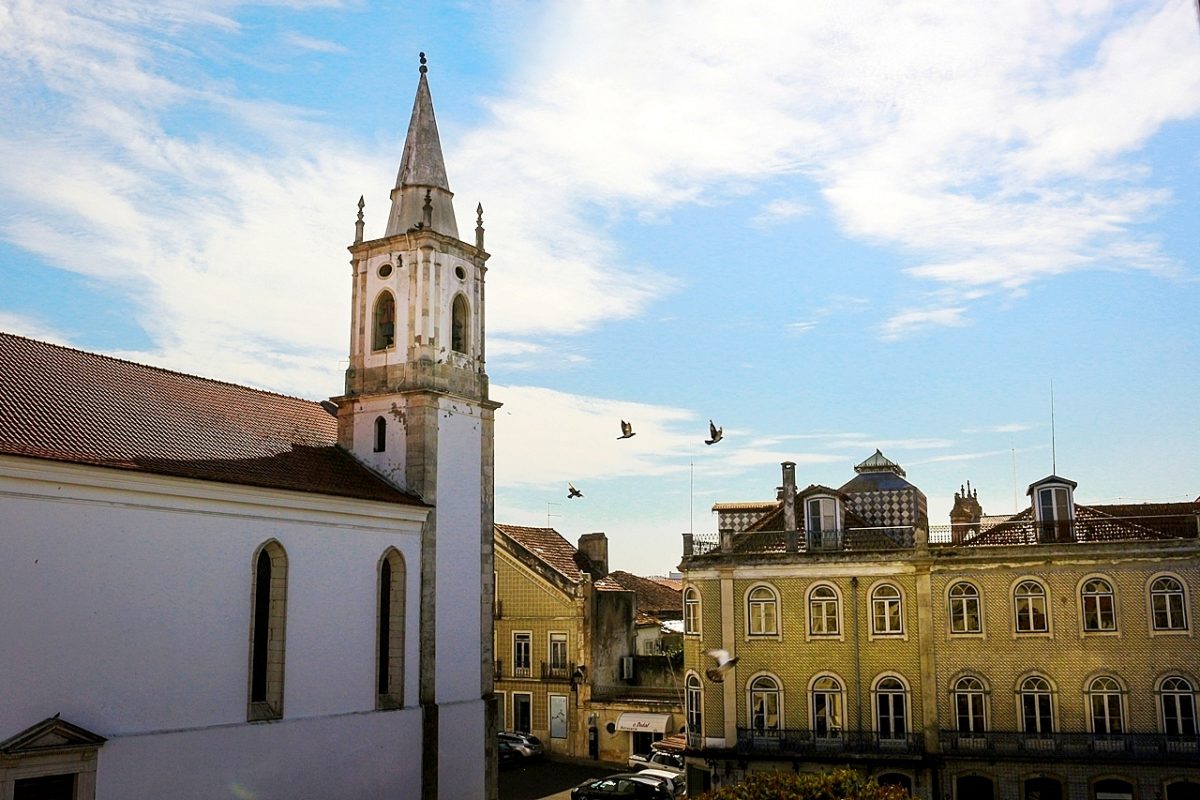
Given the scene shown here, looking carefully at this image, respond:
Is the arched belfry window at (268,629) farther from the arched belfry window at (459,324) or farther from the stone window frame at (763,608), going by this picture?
the stone window frame at (763,608)

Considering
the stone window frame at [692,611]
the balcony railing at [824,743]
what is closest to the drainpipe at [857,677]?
the balcony railing at [824,743]

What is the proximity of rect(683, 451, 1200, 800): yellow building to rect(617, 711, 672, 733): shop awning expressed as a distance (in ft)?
23.9

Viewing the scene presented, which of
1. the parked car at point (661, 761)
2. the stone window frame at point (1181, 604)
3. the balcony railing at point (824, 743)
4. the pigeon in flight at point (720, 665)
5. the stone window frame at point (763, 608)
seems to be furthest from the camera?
the parked car at point (661, 761)

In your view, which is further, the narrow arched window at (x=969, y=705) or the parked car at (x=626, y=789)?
the parked car at (x=626, y=789)

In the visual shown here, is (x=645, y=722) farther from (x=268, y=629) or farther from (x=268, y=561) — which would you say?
(x=268, y=561)

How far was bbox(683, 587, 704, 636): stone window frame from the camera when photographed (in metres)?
37.9

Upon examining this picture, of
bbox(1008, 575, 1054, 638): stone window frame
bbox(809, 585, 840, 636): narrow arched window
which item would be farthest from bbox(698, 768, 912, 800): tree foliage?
bbox(809, 585, 840, 636): narrow arched window

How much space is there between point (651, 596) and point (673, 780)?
18.9 metres

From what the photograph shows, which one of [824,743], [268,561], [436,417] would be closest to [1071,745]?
[824,743]

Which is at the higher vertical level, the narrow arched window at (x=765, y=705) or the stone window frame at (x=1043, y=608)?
the stone window frame at (x=1043, y=608)

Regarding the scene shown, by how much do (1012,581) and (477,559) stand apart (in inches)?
636

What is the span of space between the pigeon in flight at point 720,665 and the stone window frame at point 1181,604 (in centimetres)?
1217

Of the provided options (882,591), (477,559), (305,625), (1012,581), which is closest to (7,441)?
(305,625)

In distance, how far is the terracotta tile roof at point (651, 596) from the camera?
2079 inches
